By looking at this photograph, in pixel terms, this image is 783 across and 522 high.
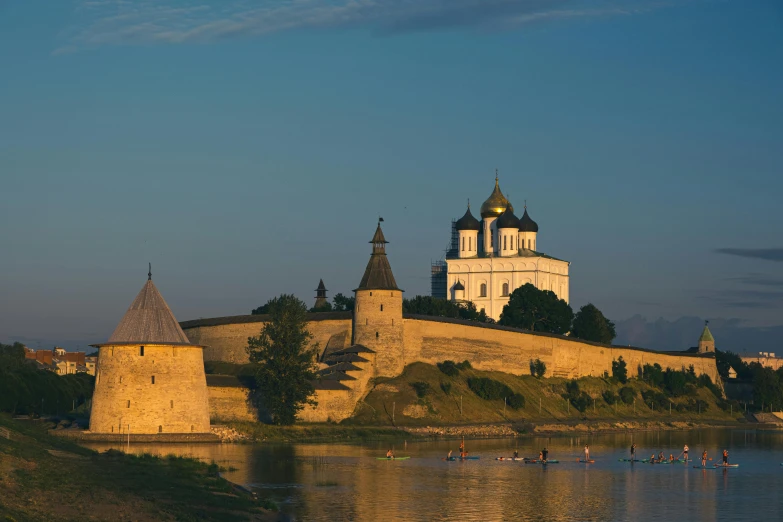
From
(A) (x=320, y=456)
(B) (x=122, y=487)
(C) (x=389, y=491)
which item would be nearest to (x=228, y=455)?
(A) (x=320, y=456)

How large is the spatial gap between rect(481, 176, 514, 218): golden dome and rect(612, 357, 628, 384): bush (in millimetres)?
24627

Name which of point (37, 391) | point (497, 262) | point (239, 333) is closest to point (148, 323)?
point (37, 391)

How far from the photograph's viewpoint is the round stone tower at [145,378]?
1695 inches

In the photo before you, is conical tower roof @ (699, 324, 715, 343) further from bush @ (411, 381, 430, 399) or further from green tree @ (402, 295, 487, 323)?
bush @ (411, 381, 430, 399)

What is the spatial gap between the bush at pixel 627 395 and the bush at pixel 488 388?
14.9 m

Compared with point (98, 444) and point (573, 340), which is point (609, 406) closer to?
point (573, 340)

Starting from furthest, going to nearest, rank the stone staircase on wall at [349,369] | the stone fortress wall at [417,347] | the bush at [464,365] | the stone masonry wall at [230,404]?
the bush at [464,365]
the stone staircase on wall at [349,369]
the stone fortress wall at [417,347]
the stone masonry wall at [230,404]

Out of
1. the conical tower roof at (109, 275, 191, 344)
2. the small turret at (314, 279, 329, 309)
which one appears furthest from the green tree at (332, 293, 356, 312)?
the conical tower roof at (109, 275, 191, 344)

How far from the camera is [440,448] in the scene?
4975cm

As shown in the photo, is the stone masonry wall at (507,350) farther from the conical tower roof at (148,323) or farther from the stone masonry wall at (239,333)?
the conical tower roof at (148,323)

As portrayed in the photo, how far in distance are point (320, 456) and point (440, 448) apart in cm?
883

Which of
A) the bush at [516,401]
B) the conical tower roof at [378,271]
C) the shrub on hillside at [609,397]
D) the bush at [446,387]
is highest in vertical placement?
the conical tower roof at [378,271]

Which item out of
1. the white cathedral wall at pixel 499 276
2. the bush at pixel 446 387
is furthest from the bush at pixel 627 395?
the white cathedral wall at pixel 499 276

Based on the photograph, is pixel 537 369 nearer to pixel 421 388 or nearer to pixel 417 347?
pixel 417 347
